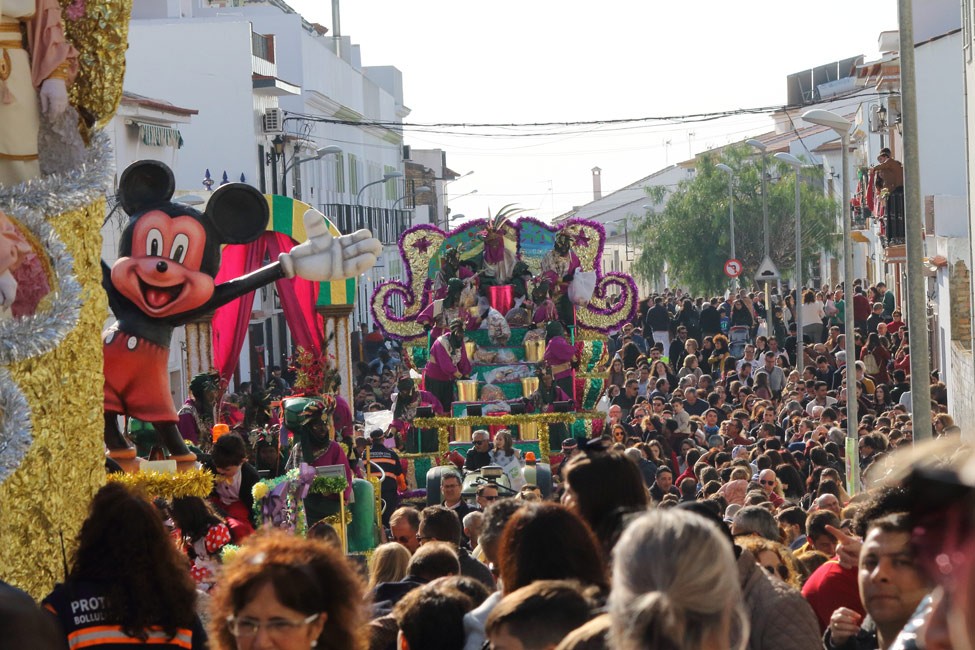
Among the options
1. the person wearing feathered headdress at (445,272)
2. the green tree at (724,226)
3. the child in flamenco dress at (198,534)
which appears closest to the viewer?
the child in flamenco dress at (198,534)

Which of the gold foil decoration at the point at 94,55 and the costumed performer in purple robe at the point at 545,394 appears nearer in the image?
the gold foil decoration at the point at 94,55

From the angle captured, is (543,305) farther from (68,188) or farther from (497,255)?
(68,188)

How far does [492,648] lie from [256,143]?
3767cm

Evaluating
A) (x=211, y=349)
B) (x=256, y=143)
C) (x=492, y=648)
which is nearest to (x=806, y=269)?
(x=256, y=143)

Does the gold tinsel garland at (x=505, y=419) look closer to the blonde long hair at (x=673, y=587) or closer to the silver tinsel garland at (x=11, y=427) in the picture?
the silver tinsel garland at (x=11, y=427)

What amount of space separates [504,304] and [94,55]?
14.8 metres

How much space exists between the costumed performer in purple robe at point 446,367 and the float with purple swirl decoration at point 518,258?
1.76m

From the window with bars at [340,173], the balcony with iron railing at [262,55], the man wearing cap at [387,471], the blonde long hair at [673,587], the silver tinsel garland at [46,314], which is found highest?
the balcony with iron railing at [262,55]

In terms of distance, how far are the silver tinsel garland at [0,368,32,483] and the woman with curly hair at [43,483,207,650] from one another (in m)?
2.44

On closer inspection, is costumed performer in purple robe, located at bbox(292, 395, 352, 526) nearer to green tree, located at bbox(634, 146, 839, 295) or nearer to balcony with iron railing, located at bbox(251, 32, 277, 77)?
balcony with iron railing, located at bbox(251, 32, 277, 77)

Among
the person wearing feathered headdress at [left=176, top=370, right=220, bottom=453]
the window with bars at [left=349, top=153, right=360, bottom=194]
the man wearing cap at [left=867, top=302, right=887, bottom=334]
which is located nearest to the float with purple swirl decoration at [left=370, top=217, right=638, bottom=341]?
the man wearing cap at [left=867, top=302, right=887, bottom=334]

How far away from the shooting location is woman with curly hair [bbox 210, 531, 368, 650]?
169 inches

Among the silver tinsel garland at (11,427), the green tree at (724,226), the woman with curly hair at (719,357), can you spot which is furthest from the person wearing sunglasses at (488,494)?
the green tree at (724,226)

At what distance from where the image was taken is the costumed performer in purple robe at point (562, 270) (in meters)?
23.0
